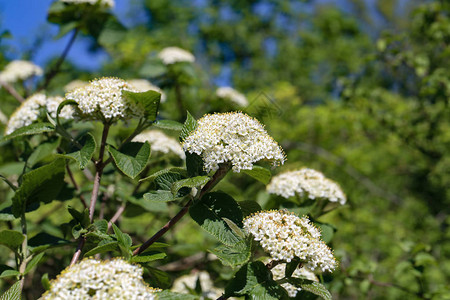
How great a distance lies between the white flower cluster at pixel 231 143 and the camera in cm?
131

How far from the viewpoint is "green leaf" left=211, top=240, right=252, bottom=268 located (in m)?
1.14

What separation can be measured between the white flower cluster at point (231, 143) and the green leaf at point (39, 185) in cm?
55

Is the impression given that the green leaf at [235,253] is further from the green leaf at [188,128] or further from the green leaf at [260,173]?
the green leaf at [188,128]

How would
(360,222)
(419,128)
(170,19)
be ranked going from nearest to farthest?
(419,128)
(360,222)
(170,19)

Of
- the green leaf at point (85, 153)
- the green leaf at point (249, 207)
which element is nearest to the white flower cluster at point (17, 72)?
the green leaf at point (85, 153)

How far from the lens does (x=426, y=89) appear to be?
2.96 meters

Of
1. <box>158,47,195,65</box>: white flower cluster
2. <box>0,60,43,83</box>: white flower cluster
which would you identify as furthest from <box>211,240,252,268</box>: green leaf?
<box>0,60,43,83</box>: white flower cluster

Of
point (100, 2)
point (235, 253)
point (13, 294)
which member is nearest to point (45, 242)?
point (13, 294)

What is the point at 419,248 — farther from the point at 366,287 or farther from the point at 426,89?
the point at 426,89

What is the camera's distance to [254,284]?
1.24 meters

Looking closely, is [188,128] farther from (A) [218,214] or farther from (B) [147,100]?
(A) [218,214]

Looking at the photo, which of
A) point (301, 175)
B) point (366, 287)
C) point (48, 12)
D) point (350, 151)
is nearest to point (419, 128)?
point (350, 151)

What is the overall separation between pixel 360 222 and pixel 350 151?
1.35 metres

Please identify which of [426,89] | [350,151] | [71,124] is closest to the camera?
[71,124]
